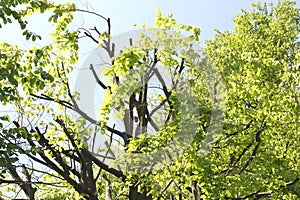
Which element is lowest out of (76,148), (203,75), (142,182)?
(142,182)

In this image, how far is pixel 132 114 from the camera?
1262cm

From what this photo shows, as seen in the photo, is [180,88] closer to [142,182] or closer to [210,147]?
[210,147]

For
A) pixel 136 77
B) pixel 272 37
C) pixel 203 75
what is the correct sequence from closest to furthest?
1. pixel 136 77
2. pixel 203 75
3. pixel 272 37

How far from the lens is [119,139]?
1262cm

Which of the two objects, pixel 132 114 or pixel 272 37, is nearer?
pixel 132 114

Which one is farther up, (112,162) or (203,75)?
(203,75)

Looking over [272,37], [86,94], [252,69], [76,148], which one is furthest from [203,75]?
[272,37]

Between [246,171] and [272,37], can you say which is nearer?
[246,171]

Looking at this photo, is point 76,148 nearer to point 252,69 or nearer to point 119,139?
point 119,139

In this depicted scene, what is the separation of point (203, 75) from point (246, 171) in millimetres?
3346

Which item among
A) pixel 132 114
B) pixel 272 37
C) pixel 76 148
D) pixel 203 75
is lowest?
pixel 76 148

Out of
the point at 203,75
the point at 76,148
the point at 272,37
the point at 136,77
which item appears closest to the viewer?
the point at 136,77

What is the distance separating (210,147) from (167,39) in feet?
10.8

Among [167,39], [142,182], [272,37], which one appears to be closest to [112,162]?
[142,182]
